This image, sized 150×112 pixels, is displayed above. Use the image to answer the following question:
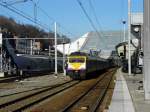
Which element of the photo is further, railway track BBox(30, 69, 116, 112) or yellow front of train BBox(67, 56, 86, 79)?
yellow front of train BBox(67, 56, 86, 79)

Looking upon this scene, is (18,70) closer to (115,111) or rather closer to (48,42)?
(115,111)

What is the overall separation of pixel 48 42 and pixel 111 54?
17.5m

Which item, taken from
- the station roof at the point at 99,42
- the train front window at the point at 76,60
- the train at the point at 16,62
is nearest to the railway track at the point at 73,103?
the train front window at the point at 76,60

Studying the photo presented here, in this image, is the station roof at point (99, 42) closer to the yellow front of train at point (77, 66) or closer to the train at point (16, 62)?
the train at point (16, 62)

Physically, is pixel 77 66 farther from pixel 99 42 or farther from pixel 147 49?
pixel 99 42

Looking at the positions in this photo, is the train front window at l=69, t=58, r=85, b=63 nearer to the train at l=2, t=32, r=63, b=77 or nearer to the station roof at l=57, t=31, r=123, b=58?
the train at l=2, t=32, r=63, b=77

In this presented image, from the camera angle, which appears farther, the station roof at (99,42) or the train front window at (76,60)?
the station roof at (99,42)

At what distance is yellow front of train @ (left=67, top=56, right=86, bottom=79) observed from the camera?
46938mm

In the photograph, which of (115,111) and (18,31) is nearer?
(115,111)

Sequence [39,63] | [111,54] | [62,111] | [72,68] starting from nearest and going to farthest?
[62,111] → [72,68] → [39,63] → [111,54]

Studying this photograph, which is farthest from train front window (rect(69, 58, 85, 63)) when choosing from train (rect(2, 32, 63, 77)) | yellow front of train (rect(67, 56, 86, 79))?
train (rect(2, 32, 63, 77))

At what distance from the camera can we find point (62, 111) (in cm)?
1736

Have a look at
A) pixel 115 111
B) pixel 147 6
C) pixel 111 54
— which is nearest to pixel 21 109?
pixel 115 111

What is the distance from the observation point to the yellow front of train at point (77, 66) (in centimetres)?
4694
